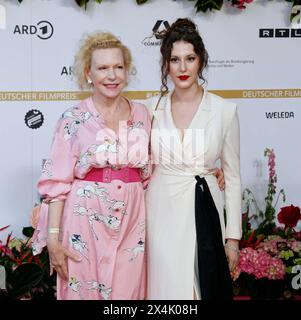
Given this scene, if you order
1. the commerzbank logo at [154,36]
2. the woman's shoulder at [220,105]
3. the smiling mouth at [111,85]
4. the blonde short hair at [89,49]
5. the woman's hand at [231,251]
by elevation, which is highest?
the commerzbank logo at [154,36]

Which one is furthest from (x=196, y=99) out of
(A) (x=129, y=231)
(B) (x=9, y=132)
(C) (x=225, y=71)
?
(B) (x=9, y=132)

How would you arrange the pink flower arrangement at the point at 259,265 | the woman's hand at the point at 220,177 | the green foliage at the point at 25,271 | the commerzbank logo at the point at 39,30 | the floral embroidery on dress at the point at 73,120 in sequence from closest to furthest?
the floral embroidery on dress at the point at 73,120
the woman's hand at the point at 220,177
the green foliage at the point at 25,271
the pink flower arrangement at the point at 259,265
the commerzbank logo at the point at 39,30

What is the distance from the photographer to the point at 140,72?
8.65 ft

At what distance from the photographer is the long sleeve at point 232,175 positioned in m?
1.89

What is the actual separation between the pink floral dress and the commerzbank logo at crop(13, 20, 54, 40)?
2.61ft

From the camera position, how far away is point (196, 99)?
1923 millimetres

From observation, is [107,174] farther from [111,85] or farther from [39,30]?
[39,30]

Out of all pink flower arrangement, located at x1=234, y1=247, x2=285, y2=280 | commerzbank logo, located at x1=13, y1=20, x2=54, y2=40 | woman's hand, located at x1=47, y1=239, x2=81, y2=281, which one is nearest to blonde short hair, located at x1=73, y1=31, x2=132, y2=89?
woman's hand, located at x1=47, y1=239, x2=81, y2=281

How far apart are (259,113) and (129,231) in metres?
1.07

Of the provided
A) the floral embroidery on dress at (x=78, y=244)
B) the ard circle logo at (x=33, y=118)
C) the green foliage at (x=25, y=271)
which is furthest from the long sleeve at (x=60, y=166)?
the ard circle logo at (x=33, y=118)

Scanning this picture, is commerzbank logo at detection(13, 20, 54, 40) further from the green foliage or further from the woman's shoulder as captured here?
the woman's shoulder

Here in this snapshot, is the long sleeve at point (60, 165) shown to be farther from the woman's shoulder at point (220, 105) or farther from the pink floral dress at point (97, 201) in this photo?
the woman's shoulder at point (220, 105)

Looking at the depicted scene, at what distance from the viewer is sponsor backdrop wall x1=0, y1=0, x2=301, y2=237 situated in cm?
258

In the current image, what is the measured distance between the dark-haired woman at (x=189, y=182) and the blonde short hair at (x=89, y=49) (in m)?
0.16
